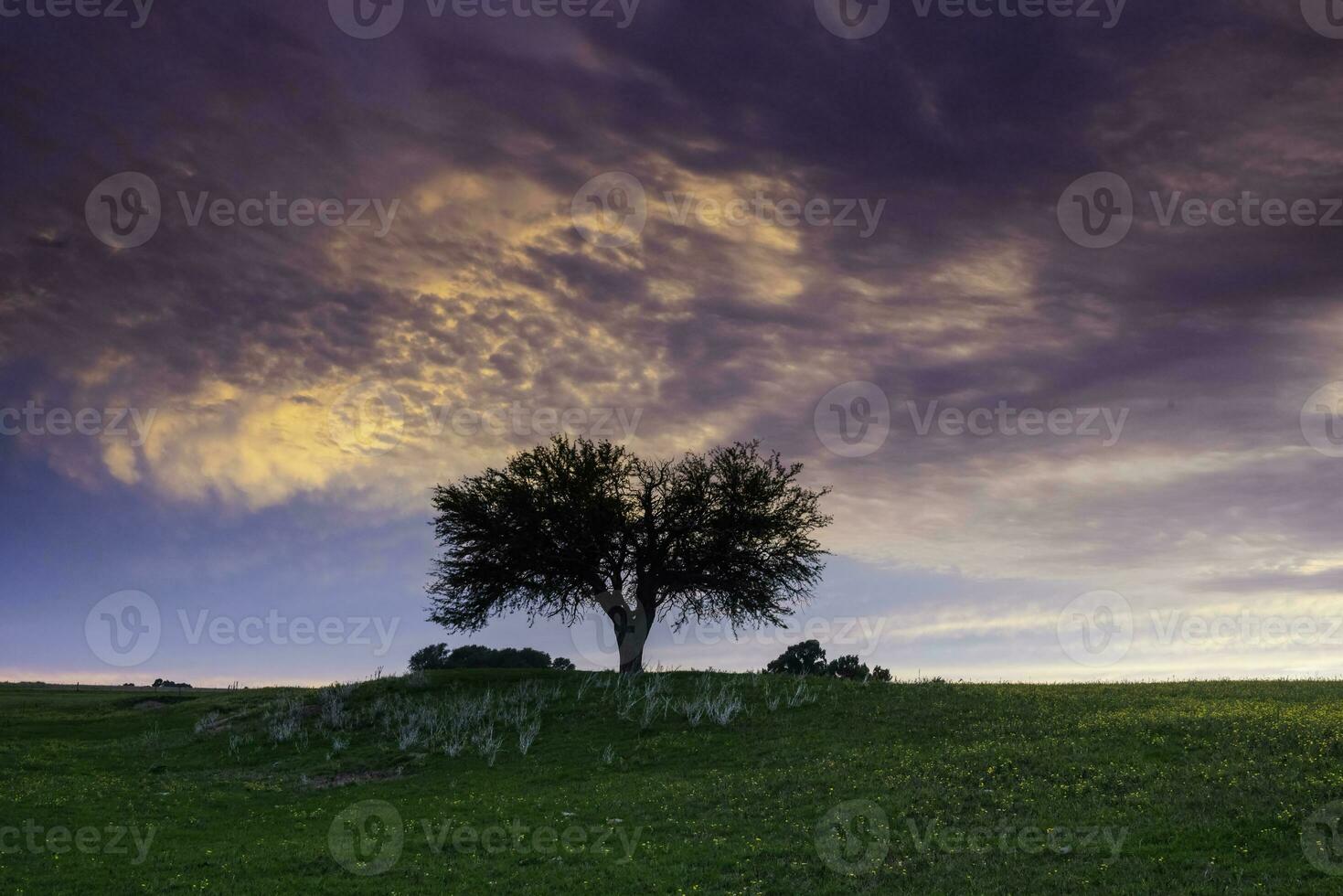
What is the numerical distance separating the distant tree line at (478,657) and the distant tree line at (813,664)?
33.2 metres

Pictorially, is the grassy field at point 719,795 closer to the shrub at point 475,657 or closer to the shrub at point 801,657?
the shrub at point 801,657

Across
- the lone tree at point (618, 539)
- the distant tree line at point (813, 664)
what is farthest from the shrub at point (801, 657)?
the lone tree at point (618, 539)

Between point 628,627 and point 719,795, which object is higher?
point 628,627

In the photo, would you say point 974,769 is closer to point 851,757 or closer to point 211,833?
point 851,757

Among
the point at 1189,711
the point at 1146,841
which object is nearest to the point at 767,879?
the point at 1146,841

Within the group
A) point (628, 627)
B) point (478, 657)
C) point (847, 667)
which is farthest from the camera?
point (478, 657)

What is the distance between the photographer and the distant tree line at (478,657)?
107 meters

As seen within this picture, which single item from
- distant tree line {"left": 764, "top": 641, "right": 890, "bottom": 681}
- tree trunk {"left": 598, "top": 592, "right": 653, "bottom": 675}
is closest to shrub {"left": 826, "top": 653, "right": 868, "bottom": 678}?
distant tree line {"left": 764, "top": 641, "right": 890, "bottom": 681}

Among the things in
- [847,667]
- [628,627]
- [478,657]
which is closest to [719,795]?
[628,627]

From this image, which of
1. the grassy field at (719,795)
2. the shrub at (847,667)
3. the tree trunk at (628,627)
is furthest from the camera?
the shrub at (847,667)

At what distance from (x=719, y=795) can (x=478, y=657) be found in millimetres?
84316

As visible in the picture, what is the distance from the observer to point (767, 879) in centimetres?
1986

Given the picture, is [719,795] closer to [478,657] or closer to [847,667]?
[847,667]

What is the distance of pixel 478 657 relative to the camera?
106688 mm
